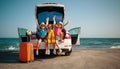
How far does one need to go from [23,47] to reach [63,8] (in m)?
4.89

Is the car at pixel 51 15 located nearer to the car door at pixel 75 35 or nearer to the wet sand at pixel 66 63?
the car door at pixel 75 35

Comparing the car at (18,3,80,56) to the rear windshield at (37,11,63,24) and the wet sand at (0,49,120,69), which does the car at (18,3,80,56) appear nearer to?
the rear windshield at (37,11,63,24)

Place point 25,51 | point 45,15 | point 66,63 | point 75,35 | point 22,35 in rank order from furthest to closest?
1. point 45,15
2. point 75,35
3. point 22,35
4. point 25,51
5. point 66,63

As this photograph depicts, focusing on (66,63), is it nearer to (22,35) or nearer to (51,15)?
(22,35)

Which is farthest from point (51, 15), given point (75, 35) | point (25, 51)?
point (25, 51)

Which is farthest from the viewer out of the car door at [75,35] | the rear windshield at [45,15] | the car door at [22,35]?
the rear windshield at [45,15]

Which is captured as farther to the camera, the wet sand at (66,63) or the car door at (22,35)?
the car door at (22,35)

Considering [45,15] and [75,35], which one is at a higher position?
[45,15]

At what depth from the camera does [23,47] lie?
836 centimetres

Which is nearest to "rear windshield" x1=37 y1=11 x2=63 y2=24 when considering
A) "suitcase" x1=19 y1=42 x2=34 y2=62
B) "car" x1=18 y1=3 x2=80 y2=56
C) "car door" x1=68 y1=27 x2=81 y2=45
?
"car" x1=18 y1=3 x2=80 y2=56

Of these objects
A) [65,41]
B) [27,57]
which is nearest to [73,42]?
[65,41]

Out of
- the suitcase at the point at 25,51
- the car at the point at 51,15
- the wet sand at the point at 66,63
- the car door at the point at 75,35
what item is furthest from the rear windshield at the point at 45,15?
the suitcase at the point at 25,51

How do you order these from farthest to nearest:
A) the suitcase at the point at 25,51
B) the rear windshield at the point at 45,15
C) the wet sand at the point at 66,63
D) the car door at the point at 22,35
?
the rear windshield at the point at 45,15
the car door at the point at 22,35
the suitcase at the point at 25,51
the wet sand at the point at 66,63

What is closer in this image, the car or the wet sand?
the wet sand
